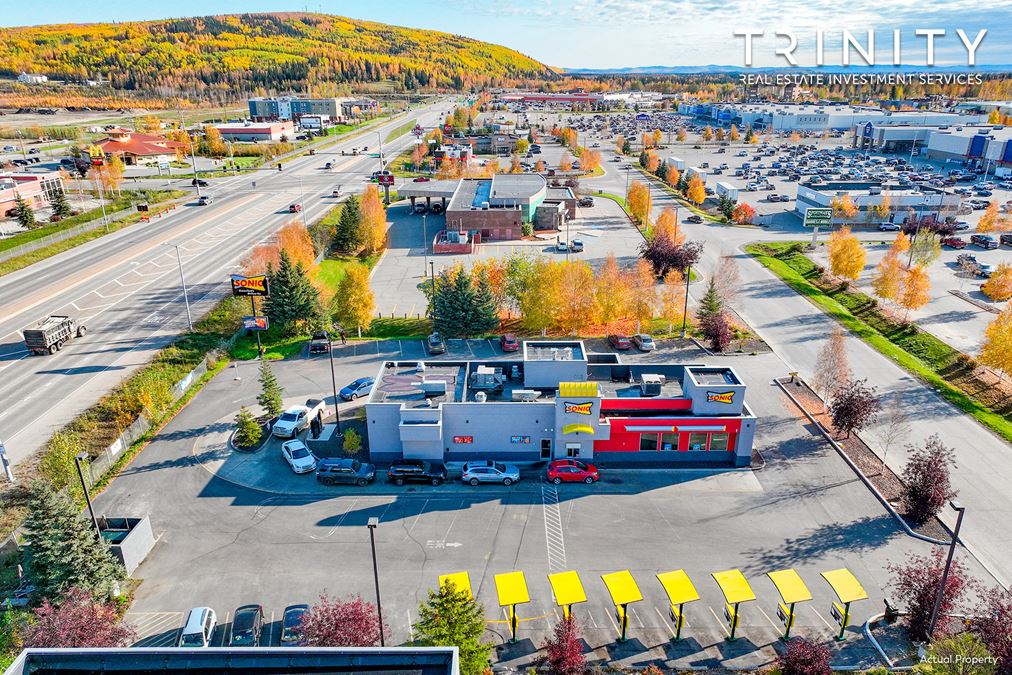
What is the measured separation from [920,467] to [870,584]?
634 cm

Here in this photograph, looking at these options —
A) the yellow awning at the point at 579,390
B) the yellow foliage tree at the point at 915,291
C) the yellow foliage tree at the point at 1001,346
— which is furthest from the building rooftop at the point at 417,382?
the yellow foliage tree at the point at 915,291

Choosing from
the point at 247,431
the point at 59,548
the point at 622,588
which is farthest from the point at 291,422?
the point at 622,588

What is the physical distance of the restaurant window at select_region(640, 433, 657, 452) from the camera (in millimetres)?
33403

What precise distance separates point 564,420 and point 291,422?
52.5 ft

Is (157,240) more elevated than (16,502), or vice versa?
(157,240)

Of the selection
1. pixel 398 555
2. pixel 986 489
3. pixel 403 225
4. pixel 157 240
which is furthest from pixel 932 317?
pixel 157 240

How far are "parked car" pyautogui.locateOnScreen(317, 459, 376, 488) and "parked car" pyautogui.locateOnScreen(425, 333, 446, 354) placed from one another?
15.5 m

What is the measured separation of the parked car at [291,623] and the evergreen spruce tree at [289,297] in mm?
28764

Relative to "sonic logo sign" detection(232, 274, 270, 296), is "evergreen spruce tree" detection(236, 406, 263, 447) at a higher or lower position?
lower

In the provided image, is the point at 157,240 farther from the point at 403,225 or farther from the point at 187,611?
the point at 187,611

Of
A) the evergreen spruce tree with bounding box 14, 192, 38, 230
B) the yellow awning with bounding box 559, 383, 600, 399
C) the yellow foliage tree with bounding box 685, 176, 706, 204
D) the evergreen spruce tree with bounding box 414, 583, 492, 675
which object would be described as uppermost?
the evergreen spruce tree with bounding box 14, 192, 38, 230

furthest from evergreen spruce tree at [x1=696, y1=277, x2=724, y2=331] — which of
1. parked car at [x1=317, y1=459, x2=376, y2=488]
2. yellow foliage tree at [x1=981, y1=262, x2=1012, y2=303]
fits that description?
parked car at [x1=317, y1=459, x2=376, y2=488]

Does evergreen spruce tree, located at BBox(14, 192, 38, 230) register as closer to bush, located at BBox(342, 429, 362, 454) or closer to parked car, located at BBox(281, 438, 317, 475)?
parked car, located at BBox(281, 438, 317, 475)

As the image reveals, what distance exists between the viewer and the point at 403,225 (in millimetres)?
85250
